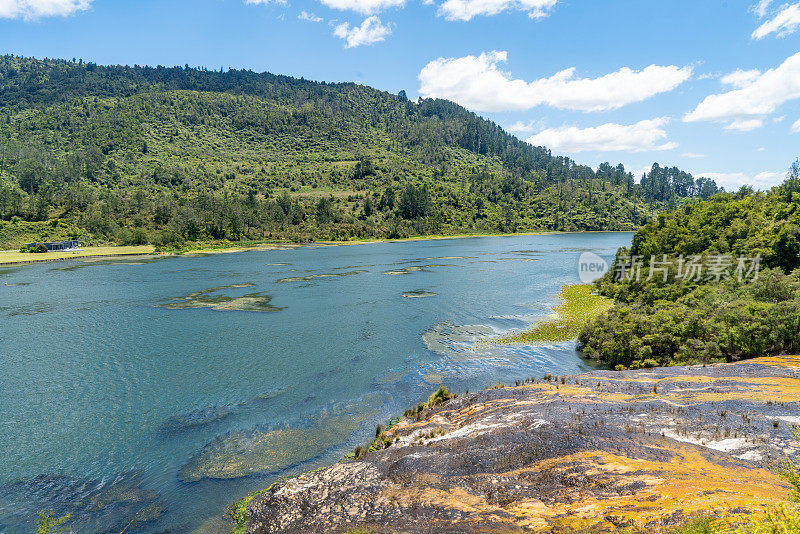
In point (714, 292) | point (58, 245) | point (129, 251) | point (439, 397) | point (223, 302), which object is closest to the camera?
point (439, 397)

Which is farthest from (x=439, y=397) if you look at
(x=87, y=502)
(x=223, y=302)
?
(x=223, y=302)

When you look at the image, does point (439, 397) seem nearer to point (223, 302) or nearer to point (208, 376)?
point (208, 376)

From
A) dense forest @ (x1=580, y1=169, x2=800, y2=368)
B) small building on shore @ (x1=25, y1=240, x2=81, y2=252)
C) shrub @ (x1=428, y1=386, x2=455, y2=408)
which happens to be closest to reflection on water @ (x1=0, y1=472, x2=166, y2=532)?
shrub @ (x1=428, y1=386, x2=455, y2=408)

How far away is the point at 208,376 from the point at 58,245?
154 meters

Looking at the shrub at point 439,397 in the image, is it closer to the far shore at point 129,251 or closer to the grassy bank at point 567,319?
the grassy bank at point 567,319

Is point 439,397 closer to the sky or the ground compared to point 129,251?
closer to the ground

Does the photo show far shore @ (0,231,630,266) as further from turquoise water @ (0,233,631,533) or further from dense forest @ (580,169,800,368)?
dense forest @ (580,169,800,368)

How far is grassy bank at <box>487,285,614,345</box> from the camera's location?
48562 millimetres

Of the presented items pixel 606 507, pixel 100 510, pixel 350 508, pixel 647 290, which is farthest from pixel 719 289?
pixel 100 510

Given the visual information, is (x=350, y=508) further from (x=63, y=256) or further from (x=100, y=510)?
(x=63, y=256)

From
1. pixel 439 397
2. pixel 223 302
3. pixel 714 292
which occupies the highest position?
pixel 714 292

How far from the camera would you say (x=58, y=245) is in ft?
489

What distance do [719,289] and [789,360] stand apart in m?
14.3

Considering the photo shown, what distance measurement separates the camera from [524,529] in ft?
49.0
